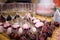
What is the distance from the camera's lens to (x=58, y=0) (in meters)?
1.11

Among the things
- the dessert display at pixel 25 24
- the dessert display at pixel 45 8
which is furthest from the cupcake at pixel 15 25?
the dessert display at pixel 45 8

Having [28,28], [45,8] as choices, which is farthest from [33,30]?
[45,8]

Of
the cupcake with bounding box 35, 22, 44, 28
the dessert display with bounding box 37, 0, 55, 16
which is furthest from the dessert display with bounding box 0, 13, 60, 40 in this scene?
the dessert display with bounding box 37, 0, 55, 16

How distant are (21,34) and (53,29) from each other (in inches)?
7.2

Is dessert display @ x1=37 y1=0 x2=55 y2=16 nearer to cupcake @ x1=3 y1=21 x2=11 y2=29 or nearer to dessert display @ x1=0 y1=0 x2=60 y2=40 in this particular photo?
dessert display @ x1=0 y1=0 x2=60 y2=40

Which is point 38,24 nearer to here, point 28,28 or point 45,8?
point 28,28

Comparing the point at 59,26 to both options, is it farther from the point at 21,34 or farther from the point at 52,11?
the point at 21,34

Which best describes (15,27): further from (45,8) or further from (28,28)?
(45,8)

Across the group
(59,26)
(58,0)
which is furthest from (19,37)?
(58,0)

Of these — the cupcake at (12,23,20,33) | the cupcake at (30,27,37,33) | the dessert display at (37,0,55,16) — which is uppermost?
the dessert display at (37,0,55,16)

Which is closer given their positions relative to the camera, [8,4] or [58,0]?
[8,4]

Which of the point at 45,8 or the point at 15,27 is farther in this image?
the point at 45,8

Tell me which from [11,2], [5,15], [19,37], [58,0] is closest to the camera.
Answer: [19,37]

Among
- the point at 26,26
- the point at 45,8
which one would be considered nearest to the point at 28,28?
the point at 26,26
